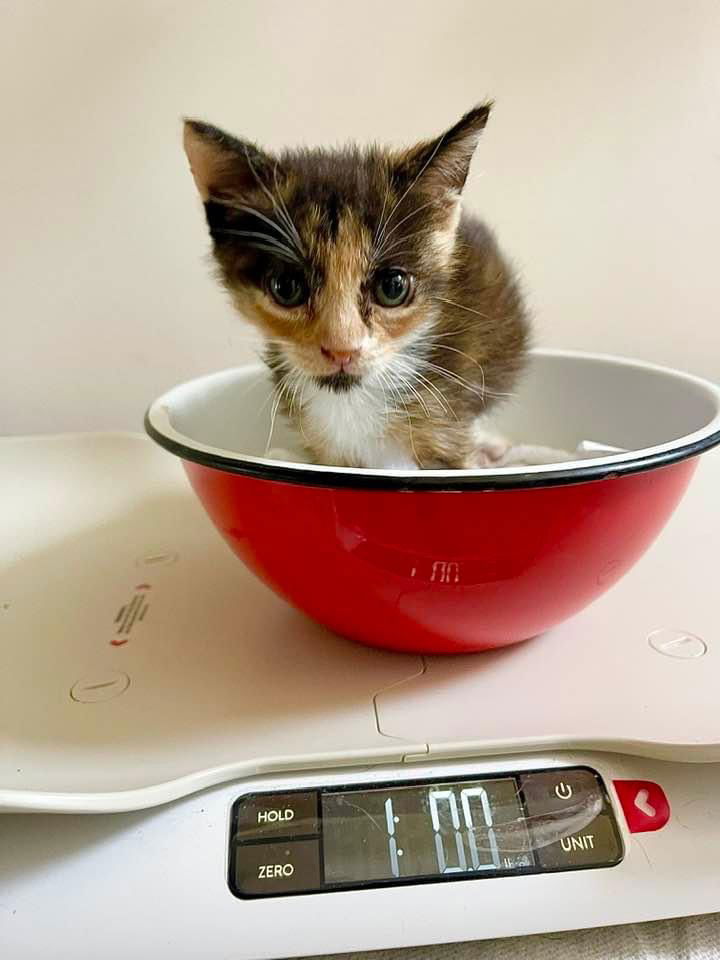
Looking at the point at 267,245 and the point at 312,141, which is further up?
the point at 312,141

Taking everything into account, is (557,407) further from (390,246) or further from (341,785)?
(341,785)

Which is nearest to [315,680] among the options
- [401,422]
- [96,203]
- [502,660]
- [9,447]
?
[502,660]

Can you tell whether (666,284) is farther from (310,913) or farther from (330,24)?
(310,913)

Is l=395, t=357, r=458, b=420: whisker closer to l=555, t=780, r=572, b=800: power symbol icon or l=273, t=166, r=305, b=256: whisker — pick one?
l=273, t=166, r=305, b=256: whisker

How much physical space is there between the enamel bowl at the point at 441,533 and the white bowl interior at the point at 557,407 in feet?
0.27

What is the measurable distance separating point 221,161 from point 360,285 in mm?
146

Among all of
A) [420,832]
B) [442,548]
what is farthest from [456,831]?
[442,548]

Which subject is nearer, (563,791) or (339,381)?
(563,791)

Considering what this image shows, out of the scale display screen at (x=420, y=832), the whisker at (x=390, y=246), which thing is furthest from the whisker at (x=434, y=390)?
the scale display screen at (x=420, y=832)

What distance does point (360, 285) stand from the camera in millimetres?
623

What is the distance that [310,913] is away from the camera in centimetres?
42

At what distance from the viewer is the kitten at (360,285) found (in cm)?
62

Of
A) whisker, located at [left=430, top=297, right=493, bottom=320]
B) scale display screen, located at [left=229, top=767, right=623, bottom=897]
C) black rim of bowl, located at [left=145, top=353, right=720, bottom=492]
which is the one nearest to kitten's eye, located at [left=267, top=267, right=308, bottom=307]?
whisker, located at [left=430, top=297, right=493, bottom=320]

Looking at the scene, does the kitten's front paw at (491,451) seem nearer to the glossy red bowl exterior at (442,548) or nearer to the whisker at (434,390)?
the whisker at (434,390)
